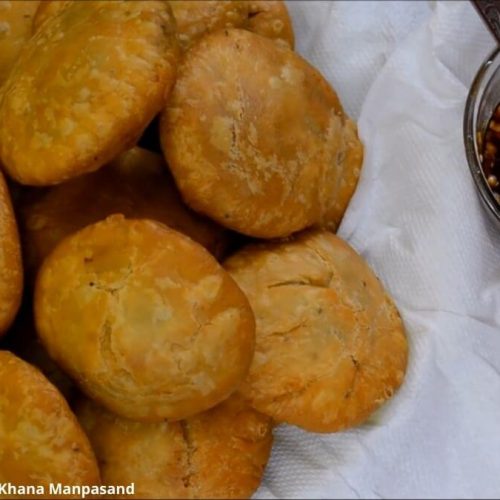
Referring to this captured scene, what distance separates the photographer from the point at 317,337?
3.91 feet

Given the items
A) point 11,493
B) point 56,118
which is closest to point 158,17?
point 56,118

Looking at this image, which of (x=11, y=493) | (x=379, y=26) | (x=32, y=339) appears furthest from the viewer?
(x=379, y=26)

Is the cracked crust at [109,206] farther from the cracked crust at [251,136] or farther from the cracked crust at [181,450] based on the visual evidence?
the cracked crust at [181,450]

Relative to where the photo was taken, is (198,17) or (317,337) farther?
(198,17)

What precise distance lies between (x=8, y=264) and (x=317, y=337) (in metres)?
0.45

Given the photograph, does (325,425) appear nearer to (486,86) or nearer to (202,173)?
(202,173)

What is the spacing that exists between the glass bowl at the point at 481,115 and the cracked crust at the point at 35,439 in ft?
2.34

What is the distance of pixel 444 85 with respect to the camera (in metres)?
1.42

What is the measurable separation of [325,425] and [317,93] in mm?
528

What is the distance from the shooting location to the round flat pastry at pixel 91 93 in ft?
3.56

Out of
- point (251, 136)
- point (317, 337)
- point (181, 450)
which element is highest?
point (251, 136)

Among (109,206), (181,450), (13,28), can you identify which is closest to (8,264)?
(109,206)

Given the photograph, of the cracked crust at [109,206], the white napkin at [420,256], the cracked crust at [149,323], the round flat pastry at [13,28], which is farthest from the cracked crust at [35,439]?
the round flat pastry at [13,28]

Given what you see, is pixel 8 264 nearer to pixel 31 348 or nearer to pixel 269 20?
pixel 31 348
